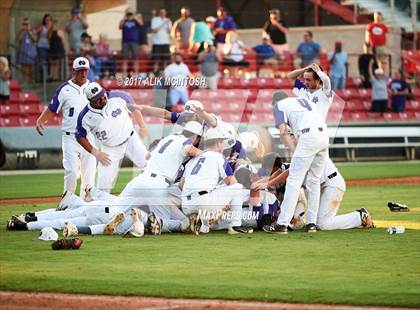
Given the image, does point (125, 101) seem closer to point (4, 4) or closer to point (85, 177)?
point (85, 177)

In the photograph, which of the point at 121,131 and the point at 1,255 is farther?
the point at 121,131

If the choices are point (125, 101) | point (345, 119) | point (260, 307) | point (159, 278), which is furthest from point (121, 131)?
point (345, 119)

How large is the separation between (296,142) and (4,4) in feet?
65.7

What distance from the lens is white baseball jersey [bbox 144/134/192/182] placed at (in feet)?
48.1

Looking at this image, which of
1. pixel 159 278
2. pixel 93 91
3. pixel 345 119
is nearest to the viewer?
pixel 159 278

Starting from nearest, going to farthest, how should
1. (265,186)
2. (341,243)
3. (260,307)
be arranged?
(260,307) < (341,243) < (265,186)

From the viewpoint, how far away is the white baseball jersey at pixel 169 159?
48.1ft

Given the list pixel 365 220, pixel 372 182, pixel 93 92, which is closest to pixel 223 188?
pixel 365 220

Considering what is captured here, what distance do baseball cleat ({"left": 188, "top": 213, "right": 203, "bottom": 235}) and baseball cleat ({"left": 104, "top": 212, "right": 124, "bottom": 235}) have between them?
35.9 inches

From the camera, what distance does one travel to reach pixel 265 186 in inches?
587

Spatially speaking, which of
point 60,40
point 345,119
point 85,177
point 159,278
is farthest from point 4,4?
point 159,278

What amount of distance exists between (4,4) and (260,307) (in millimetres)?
24861

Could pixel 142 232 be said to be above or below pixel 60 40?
below

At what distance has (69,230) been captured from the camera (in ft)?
47.2
